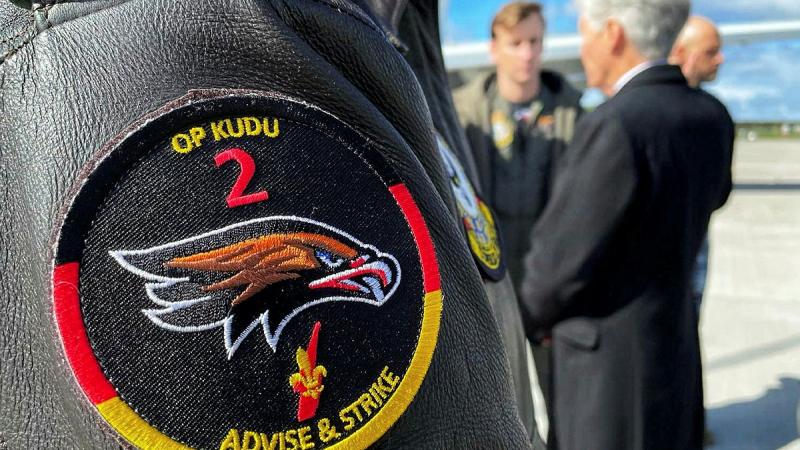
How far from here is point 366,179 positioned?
0.51 meters

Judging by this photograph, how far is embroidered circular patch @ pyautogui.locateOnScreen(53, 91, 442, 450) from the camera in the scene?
1.46ft

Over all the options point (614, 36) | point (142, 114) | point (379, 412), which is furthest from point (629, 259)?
point (142, 114)

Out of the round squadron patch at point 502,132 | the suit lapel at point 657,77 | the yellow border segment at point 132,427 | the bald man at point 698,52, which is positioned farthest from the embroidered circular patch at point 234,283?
the bald man at point 698,52

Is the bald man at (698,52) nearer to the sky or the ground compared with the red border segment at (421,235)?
nearer to the sky

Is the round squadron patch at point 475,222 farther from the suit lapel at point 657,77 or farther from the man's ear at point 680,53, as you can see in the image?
the man's ear at point 680,53

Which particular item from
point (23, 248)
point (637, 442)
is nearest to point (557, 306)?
point (637, 442)

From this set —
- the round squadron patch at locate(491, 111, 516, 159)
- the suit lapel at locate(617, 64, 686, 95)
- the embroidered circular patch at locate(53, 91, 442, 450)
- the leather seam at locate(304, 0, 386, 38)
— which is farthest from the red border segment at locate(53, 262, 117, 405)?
the round squadron patch at locate(491, 111, 516, 159)

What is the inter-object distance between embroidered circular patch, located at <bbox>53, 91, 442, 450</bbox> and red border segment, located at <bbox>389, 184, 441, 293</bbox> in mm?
19

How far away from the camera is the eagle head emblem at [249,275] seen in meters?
0.45

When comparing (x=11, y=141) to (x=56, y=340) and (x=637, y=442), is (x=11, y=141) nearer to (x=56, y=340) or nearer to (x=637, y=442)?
(x=56, y=340)

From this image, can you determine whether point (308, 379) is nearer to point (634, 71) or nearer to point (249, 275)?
point (249, 275)

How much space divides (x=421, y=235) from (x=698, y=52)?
2942 mm

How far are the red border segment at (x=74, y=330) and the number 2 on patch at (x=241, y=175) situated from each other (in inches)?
3.9

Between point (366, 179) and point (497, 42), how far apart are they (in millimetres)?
2876
